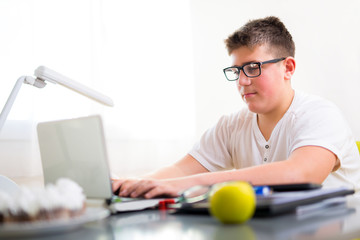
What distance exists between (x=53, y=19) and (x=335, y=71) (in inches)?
66.2

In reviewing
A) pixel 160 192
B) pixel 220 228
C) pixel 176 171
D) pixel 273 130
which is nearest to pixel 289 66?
pixel 273 130

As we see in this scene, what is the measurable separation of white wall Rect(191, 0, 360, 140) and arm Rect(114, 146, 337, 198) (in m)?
1.28

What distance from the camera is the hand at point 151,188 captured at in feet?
3.67

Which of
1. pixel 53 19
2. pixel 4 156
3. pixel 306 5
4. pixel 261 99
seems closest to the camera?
pixel 261 99

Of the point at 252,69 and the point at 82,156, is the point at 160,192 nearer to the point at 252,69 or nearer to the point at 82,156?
the point at 82,156

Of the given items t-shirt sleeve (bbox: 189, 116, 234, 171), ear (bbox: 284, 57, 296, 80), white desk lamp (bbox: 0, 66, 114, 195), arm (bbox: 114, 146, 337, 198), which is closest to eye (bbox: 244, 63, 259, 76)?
ear (bbox: 284, 57, 296, 80)

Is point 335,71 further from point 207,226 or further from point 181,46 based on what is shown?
point 207,226

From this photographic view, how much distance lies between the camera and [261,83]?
173cm

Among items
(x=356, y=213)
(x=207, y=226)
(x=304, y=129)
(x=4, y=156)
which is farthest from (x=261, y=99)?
(x=4, y=156)

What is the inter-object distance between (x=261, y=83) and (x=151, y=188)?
2.63 ft

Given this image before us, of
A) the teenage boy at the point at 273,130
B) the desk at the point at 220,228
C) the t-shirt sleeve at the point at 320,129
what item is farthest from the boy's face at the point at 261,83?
the desk at the point at 220,228

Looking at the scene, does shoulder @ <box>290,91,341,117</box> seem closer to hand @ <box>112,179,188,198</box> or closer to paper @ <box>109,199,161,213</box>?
hand @ <box>112,179,188,198</box>

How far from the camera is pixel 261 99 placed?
5.72 feet

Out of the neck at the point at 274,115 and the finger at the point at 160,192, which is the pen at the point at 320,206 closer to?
the finger at the point at 160,192
